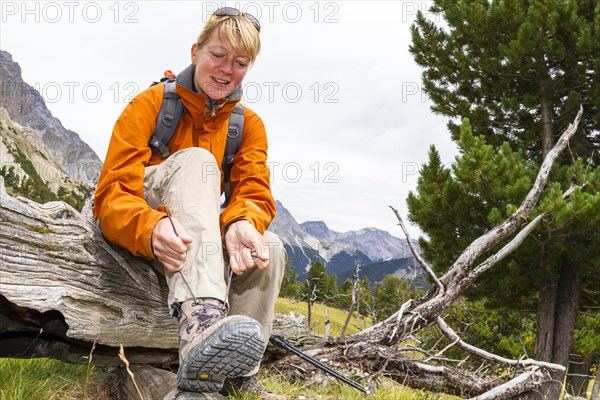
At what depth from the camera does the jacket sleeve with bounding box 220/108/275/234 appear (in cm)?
330

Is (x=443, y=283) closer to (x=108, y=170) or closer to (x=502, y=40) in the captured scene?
(x=108, y=170)

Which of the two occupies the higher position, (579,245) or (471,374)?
(579,245)

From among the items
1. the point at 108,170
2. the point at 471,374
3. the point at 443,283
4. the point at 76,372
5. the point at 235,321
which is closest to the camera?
the point at 235,321

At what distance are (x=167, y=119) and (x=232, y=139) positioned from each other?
0.53 m

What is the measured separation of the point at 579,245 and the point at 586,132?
2.83 m

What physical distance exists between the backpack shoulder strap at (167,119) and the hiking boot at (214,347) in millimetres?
1316

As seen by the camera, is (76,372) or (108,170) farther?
(76,372)

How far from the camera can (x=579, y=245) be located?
30.0ft

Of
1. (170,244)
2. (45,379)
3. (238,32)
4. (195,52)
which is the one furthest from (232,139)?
(45,379)

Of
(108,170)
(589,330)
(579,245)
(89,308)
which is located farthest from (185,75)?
(589,330)

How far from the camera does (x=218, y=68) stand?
3.21 metres

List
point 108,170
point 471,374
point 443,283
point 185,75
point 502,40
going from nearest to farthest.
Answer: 1. point 108,170
2. point 185,75
3. point 471,374
4. point 443,283
5. point 502,40

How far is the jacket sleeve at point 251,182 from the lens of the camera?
3.30m

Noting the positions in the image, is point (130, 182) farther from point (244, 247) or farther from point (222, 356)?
point (222, 356)
